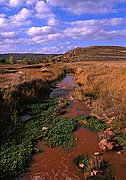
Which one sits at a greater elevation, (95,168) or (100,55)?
(100,55)

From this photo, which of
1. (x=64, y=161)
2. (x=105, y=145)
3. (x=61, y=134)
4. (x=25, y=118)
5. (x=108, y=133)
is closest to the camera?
(x=64, y=161)

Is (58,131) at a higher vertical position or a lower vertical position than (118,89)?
lower

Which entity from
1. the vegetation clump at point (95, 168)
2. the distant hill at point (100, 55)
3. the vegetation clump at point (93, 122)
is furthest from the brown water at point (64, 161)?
the distant hill at point (100, 55)

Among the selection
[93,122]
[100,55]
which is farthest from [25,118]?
[100,55]

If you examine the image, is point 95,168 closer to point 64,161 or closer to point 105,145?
point 64,161

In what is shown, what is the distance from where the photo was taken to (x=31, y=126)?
1400 centimetres

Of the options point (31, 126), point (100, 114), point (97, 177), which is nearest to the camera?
point (97, 177)

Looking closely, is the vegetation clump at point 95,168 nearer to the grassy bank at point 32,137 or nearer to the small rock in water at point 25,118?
the grassy bank at point 32,137

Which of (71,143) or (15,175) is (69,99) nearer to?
(71,143)

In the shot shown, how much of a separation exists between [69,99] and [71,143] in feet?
32.7

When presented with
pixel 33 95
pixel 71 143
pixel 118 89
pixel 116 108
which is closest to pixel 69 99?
pixel 33 95

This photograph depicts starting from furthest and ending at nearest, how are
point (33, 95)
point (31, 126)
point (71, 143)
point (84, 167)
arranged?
point (33, 95), point (31, 126), point (71, 143), point (84, 167)

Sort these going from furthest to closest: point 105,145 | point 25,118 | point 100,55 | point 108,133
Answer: point 100,55 < point 25,118 < point 108,133 < point 105,145

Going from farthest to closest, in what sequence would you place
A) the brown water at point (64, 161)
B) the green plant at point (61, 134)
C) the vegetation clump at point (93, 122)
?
the vegetation clump at point (93, 122)
the green plant at point (61, 134)
the brown water at point (64, 161)
